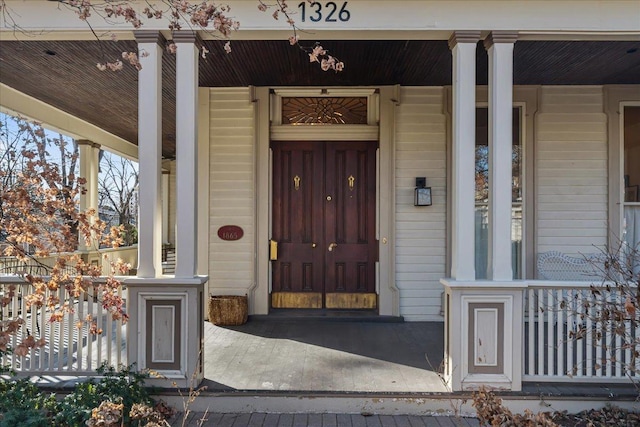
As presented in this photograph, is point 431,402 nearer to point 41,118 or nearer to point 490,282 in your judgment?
point 490,282

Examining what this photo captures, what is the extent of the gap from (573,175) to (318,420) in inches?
161

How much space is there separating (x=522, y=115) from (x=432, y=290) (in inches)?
91.8

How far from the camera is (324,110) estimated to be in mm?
5398

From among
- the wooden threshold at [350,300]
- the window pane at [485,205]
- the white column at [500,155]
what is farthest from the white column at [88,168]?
the white column at [500,155]

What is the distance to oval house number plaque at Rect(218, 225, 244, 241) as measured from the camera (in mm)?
5280

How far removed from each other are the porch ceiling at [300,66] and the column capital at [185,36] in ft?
2.21

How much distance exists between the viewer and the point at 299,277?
210 inches

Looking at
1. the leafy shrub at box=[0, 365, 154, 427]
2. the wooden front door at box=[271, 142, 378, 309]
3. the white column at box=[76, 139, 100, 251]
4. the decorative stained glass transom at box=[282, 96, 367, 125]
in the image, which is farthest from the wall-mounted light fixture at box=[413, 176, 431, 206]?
the white column at box=[76, 139, 100, 251]

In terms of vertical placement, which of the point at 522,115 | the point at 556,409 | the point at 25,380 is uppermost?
the point at 522,115

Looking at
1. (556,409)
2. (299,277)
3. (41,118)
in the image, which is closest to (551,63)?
(556,409)

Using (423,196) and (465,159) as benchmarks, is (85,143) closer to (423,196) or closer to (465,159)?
(423,196)

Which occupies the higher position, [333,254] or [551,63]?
[551,63]

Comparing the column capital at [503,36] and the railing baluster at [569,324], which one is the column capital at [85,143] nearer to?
the column capital at [503,36]

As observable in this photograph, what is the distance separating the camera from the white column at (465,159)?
10.8ft
